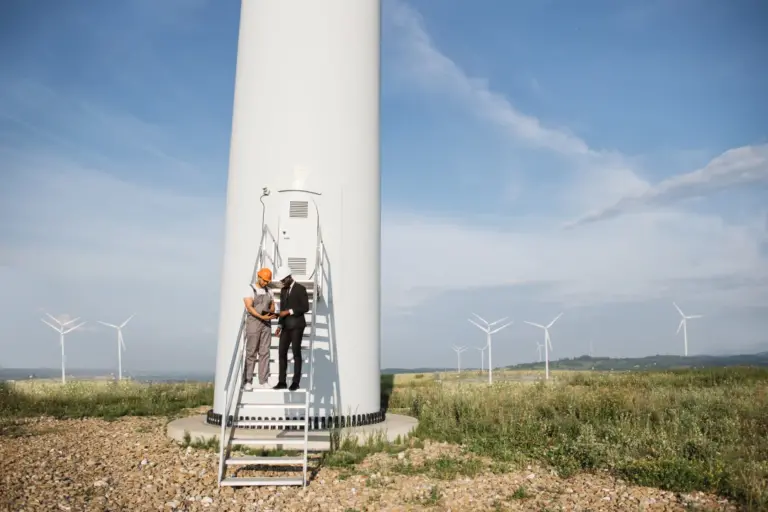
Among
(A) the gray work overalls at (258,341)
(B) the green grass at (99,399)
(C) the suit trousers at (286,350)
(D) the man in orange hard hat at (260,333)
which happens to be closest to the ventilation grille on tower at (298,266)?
(D) the man in orange hard hat at (260,333)


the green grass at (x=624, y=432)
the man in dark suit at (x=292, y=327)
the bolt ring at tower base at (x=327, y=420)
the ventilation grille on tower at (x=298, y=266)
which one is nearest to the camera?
the green grass at (x=624, y=432)

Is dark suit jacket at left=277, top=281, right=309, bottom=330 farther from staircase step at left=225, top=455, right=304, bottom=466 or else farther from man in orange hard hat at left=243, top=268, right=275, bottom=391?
staircase step at left=225, top=455, right=304, bottom=466

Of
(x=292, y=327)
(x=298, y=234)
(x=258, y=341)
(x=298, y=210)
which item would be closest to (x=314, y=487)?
(x=292, y=327)

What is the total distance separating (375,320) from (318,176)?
3.35m

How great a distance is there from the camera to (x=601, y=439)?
11.8 m

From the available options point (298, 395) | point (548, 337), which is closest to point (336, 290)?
point (298, 395)

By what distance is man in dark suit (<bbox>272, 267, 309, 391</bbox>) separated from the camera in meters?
11.6

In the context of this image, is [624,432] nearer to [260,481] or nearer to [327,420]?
[327,420]

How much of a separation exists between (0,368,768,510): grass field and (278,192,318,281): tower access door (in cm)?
419

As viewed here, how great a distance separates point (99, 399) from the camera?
18688mm

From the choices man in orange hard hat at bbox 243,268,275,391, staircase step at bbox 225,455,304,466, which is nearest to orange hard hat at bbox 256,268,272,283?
man in orange hard hat at bbox 243,268,275,391

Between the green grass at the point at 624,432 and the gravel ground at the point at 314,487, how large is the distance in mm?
412

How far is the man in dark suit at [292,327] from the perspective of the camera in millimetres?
11648

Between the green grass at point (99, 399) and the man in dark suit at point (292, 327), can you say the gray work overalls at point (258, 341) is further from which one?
the green grass at point (99, 399)
